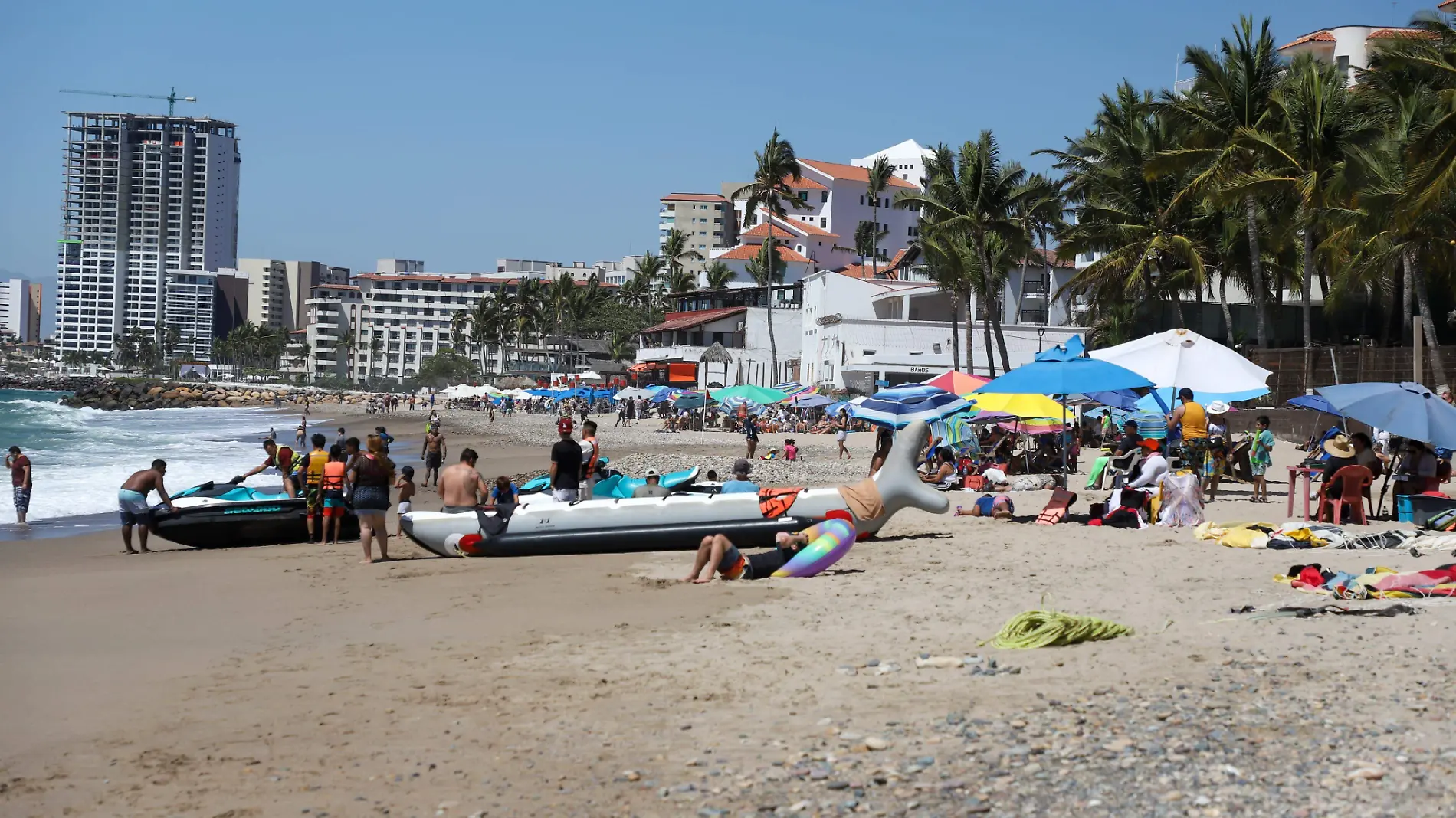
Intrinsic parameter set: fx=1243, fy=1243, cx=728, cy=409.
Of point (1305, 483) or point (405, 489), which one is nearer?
point (1305, 483)

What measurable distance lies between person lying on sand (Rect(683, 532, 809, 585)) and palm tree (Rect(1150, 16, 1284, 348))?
22.0m

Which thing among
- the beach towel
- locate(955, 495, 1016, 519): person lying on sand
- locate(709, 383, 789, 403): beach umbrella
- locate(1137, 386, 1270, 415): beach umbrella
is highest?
locate(709, 383, 789, 403): beach umbrella

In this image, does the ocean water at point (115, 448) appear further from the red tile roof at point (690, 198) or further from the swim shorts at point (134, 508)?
the red tile roof at point (690, 198)

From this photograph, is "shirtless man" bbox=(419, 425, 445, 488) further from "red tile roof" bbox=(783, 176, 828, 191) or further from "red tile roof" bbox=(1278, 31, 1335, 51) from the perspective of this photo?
"red tile roof" bbox=(783, 176, 828, 191)

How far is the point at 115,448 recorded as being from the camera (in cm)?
4116

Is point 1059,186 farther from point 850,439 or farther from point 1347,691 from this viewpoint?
point 1347,691

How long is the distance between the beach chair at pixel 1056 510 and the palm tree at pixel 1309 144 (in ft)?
52.1

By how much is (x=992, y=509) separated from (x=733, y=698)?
870 cm

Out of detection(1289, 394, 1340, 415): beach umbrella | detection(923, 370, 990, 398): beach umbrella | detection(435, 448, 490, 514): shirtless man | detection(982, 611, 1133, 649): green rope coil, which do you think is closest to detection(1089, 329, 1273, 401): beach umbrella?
detection(1289, 394, 1340, 415): beach umbrella

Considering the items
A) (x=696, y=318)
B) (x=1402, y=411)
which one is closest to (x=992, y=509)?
(x=1402, y=411)

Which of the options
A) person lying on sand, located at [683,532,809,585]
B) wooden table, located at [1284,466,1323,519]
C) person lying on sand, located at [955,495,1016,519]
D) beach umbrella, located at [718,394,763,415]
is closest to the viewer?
person lying on sand, located at [683,532,809,585]

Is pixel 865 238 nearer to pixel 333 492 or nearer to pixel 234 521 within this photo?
pixel 333 492

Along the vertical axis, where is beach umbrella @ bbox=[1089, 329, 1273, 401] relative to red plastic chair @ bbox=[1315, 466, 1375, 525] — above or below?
above

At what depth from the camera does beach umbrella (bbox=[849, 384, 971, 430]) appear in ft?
63.2
